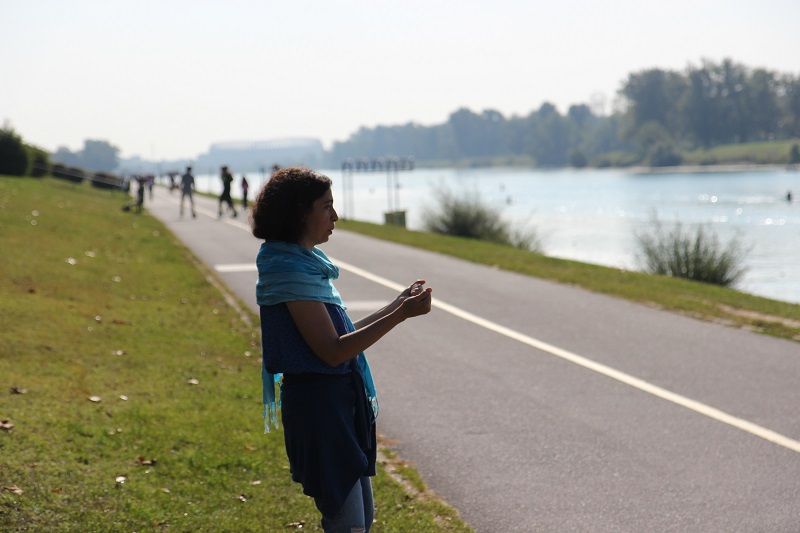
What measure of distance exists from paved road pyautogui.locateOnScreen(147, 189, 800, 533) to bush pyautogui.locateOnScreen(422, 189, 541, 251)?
17079mm

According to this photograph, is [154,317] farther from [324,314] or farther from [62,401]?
[324,314]

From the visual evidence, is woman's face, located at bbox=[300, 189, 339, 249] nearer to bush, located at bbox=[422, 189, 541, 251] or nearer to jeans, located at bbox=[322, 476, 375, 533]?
jeans, located at bbox=[322, 476, 375, 533]

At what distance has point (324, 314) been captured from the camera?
12.6ft

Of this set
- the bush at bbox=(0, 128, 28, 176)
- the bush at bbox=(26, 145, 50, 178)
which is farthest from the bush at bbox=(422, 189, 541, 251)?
the bush at bbox=(26, 145, 50, 178)

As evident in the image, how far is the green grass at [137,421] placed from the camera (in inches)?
236

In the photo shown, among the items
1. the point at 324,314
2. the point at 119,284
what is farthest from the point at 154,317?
the point at 324,314

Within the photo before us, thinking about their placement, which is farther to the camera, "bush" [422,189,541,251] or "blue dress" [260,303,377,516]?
"bush" [422,189,541,251]

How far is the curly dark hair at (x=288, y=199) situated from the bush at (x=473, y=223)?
90.5 ft

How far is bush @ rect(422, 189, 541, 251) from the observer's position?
106 ft

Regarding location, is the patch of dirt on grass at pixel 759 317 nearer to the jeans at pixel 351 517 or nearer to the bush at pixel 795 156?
the jeans at pixel 351 517

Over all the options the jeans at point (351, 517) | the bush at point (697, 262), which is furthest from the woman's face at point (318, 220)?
the bush at point (697, 262)

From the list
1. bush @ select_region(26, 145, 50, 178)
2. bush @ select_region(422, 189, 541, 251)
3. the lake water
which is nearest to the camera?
bush @ select_region(422, 189, 541, 251)

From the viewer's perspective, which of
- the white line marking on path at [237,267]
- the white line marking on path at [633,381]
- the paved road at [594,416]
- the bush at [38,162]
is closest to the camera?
the paved road at [594,416]

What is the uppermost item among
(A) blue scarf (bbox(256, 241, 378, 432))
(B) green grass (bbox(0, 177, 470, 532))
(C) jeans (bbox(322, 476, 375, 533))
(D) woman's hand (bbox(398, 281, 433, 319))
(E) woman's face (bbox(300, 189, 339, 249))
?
(E) woman's face (bbox(300, 189, 339, 249))
